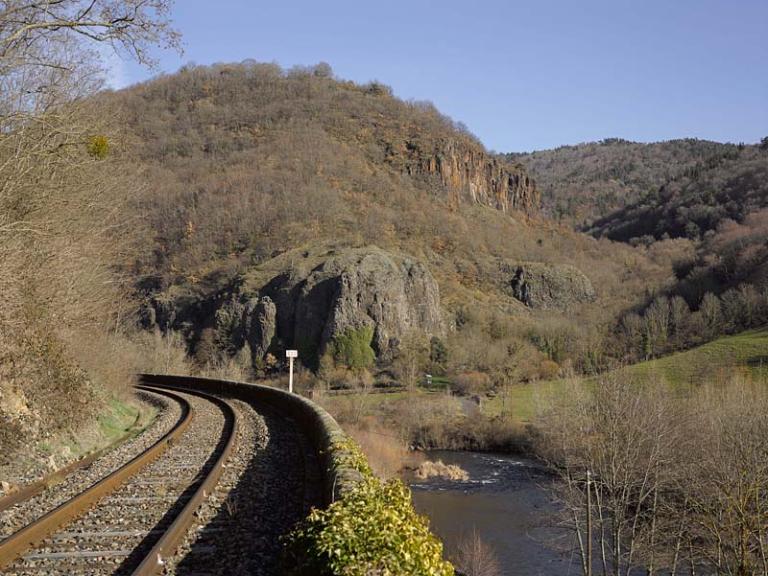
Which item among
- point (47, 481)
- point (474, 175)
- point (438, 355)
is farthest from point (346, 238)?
point (47, 481)

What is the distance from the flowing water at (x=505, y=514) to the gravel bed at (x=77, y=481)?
1740cm

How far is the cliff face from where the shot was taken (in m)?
162

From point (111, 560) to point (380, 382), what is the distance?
7531 cm

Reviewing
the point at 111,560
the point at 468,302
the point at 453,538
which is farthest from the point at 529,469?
the point at 468,302

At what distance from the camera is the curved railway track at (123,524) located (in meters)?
6.09

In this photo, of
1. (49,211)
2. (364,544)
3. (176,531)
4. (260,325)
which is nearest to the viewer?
(364,544)

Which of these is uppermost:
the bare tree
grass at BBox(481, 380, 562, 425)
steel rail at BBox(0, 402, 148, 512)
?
steel rail at BBox(0, 402, 148, 512)

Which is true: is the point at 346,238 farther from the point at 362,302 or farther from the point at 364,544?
the point at 364,544

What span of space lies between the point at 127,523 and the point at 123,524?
43 millimetres

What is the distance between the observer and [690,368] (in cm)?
6950

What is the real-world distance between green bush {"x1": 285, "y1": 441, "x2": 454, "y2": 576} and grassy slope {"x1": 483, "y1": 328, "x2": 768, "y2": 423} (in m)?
55.2

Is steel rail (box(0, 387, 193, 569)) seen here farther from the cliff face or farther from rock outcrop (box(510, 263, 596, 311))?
the cliff face

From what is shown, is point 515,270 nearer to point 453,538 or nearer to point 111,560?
point 453,538

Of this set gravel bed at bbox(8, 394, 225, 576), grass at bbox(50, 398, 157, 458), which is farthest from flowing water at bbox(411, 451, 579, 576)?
gravel bed at bbox(8, 394, 225, 576)
